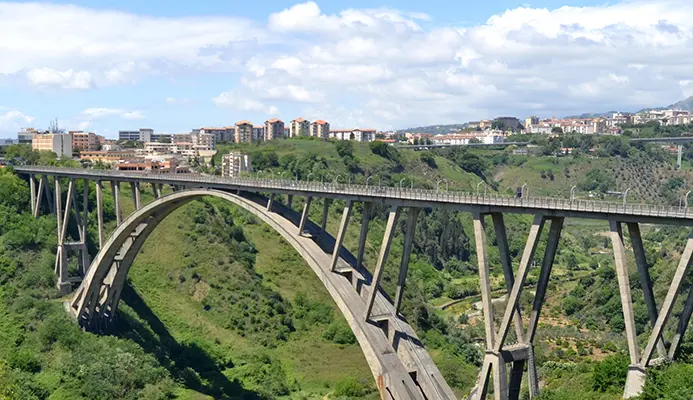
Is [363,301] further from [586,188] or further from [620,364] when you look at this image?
[586,188]

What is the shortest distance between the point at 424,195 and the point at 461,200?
3.24 meters

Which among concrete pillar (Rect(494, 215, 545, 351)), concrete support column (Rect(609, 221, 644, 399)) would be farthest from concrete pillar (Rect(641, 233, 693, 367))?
concrete pillar (Rect(494, 215, 545, 351))

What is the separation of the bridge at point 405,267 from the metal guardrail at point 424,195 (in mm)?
70

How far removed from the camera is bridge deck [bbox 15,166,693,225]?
1304 inches

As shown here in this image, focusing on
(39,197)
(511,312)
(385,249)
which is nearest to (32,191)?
(39,197)

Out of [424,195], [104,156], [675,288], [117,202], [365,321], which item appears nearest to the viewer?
[675,288]

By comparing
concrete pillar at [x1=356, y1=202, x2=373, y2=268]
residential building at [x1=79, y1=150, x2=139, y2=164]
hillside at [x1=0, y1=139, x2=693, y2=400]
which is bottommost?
hillside at [x1=0, y1=139, x2=693, y2=400]

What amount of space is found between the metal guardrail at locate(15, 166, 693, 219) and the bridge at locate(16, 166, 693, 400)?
0.07 metres

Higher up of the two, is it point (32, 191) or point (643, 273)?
point (32, 191)

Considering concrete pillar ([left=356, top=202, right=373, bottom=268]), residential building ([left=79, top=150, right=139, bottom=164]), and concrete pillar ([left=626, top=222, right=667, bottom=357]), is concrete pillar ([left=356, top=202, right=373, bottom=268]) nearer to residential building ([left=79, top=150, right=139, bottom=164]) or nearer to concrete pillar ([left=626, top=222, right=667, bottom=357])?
concrete pillar ([left=626, top=222, right=667, bottom=357])

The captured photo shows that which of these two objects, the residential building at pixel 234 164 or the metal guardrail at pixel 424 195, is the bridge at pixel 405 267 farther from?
the residential building at pixel 234 164

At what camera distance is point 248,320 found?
250ft

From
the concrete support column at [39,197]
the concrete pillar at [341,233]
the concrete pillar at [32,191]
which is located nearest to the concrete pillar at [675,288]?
the concrete pillar at [341,233]

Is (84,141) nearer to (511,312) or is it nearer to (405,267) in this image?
(405,267)
